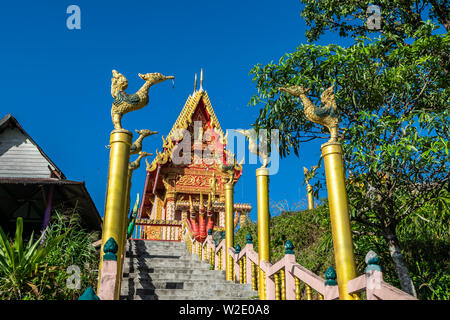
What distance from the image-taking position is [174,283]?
25.1 feet

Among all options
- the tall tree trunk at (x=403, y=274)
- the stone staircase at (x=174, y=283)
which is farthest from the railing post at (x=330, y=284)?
the stone staircase at (x=174, y=283)

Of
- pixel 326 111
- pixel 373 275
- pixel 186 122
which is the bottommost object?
pixel 373 275

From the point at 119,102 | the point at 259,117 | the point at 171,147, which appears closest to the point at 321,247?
the point at 259,117

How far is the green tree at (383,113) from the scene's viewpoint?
21.9ft

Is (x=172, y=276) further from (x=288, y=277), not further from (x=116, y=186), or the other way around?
(x=116, y=186)

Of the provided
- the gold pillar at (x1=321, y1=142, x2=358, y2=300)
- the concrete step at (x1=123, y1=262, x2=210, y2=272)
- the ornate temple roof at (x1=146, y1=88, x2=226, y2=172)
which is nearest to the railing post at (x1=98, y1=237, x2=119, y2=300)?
the gold pillar at (x1=321, y1=142, x2=358, y2=300)

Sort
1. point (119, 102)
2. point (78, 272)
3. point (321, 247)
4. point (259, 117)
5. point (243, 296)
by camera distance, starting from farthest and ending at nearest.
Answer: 1. point (321, 247)
2. point (259, 117)
3. point (243, 296)
4. point (78, 272)
5. point (119, 102)

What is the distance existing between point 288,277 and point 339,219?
1753mm

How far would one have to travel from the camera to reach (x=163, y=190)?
72.6 ft

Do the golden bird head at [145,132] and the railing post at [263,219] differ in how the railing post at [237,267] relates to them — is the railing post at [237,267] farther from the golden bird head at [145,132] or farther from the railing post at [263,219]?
the golden bird head at [145,132]

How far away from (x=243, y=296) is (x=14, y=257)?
13.7 feet

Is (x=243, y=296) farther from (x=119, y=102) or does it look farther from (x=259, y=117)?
(x=119, y=102)

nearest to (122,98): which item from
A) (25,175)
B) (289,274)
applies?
(289,274)
